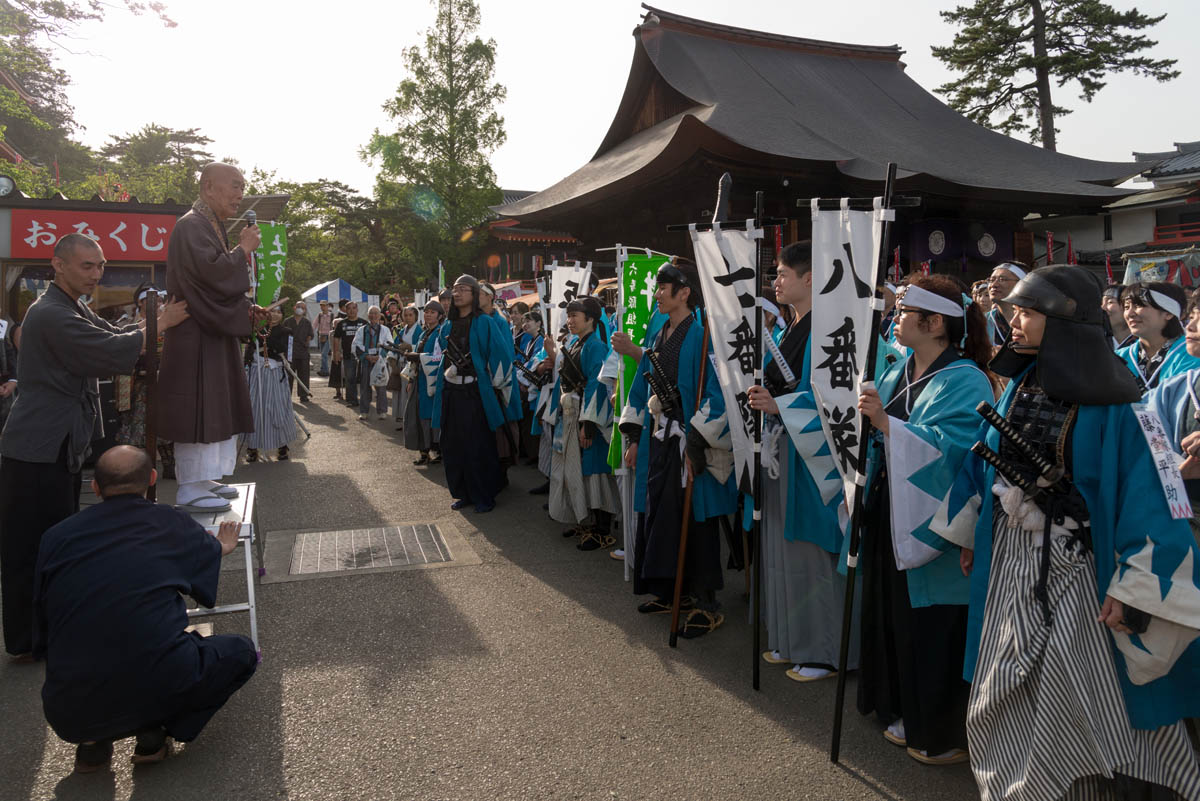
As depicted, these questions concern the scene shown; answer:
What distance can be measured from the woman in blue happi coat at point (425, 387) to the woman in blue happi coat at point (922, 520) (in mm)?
6367

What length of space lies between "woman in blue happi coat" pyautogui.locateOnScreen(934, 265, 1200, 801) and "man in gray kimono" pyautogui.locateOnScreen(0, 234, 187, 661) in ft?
13.0

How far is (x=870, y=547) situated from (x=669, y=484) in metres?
1.43

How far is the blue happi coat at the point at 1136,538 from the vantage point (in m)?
2.24

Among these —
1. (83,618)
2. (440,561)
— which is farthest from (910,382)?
(440,561)

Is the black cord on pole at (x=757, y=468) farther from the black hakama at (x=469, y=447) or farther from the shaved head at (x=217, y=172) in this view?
the black hakama at (x=469, y=447)

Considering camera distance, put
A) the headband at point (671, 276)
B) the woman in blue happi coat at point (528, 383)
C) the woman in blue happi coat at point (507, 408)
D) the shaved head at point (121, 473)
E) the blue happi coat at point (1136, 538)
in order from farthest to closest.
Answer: the woman in blue happi coat at point (528, 383) < the woman in blue happi coat at point (507, 408) < the headband at point (671, 276) < the shaved head at point (121, 473) < the blue happi coat at point (1136, 538)

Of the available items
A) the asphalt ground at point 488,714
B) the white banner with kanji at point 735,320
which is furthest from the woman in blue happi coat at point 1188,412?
the white banner with kanji at point 735,320

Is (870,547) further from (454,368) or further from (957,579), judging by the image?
(454,368)

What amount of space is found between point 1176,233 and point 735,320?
19.5m

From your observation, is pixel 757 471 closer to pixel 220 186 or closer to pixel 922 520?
pixel 922 520

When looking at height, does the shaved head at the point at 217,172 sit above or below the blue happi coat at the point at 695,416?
above

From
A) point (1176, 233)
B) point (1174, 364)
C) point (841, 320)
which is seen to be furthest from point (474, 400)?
point (1176, 233)

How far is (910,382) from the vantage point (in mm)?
3303

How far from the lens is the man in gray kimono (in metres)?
3.85
